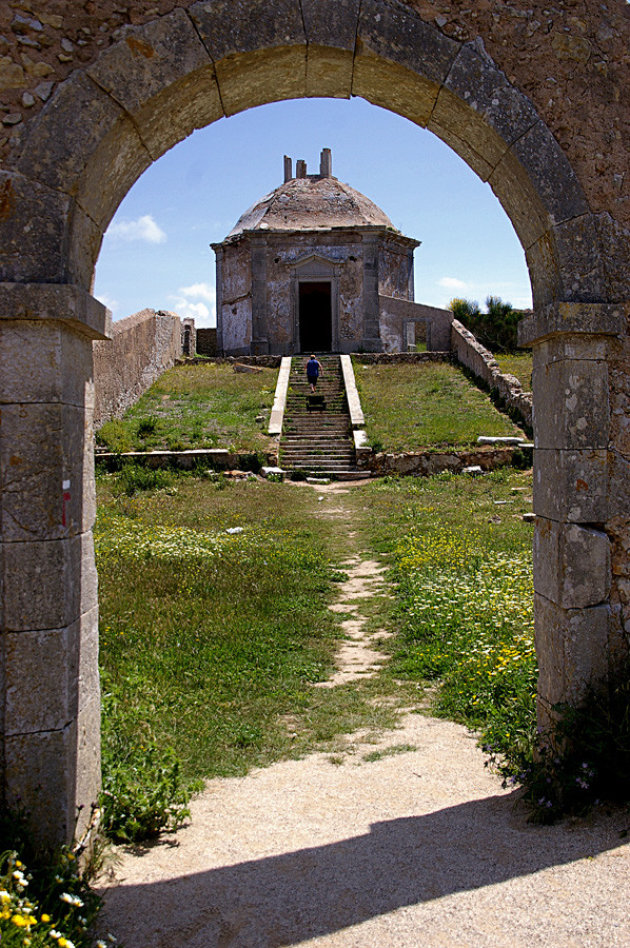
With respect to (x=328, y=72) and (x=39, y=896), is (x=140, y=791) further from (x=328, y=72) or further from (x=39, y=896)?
(x=328, y=72)

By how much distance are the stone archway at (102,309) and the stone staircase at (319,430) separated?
1290cm

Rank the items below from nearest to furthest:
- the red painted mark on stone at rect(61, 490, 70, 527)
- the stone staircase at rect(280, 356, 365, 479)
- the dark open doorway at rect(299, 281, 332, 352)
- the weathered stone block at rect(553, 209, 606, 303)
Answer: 1. the red painted mark on stone at rect(61, 490, 70, 527)
2. the weathered stone block at rect(553, 209, 606, 303)
3. the stone staircase at rect(280, 356, 365, 479)
4. the dark open doorway at rect(299, 281, 332, 352)

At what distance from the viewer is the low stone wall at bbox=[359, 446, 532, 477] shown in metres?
16.8

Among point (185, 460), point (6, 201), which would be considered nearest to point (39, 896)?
point (6, 201)

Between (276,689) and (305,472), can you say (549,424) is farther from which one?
(305,472)

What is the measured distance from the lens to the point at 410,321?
2800cm

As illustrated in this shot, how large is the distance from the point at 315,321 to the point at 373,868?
30.6 meters

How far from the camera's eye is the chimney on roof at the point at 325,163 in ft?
98.6

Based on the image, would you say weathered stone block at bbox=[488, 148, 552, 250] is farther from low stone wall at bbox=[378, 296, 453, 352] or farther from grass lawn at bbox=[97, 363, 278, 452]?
low stone wall at bbox=[378, 296, 453, 352]

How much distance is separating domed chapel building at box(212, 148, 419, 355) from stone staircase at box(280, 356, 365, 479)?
4146 millimetres

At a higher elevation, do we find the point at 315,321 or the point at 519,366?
the point at 315,321

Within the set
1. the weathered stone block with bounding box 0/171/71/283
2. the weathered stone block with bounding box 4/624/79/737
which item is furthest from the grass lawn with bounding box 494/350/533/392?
the weathered stone block with bounding box 4/624/79/737

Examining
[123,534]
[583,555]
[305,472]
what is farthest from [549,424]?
[305,472]

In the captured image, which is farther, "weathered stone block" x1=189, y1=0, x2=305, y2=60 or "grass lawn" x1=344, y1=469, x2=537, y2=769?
"grass lawn" x1=344, y1=469, x2=537, y2=769
